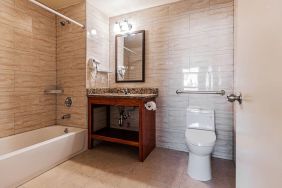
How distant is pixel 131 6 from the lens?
2457 mm

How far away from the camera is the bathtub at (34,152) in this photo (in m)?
1.41

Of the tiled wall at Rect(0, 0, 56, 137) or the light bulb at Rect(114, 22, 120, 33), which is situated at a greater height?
the light bulb at Rect(114, 22, 120, 33)

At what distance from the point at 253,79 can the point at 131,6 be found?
234cm

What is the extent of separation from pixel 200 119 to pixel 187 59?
894 millimetres

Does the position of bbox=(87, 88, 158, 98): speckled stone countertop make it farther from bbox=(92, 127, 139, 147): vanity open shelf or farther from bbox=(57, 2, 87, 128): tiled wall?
bbox=(92, 127, 139, 147): vanity open shelf

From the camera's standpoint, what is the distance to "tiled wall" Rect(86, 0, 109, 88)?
2.41 metres

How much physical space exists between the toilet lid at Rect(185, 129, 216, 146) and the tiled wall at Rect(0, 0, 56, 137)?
227cm

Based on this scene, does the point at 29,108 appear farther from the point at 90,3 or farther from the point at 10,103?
the point at 90,3

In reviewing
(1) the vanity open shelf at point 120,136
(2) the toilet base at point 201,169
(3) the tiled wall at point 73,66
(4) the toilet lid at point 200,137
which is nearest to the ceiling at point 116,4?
(3) the tiled wall at point 73,66

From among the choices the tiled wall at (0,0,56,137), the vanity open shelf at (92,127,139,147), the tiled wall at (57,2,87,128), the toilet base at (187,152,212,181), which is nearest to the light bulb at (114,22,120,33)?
the tiled wall at (57,2,87,128)

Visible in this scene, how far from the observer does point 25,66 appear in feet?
7.20

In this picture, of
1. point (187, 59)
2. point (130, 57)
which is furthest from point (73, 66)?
point (187, 59)

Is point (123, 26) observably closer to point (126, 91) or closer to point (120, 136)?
point (126, 91)

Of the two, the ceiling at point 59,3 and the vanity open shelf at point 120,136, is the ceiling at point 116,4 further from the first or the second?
the vanity open shelf at point 120,136
